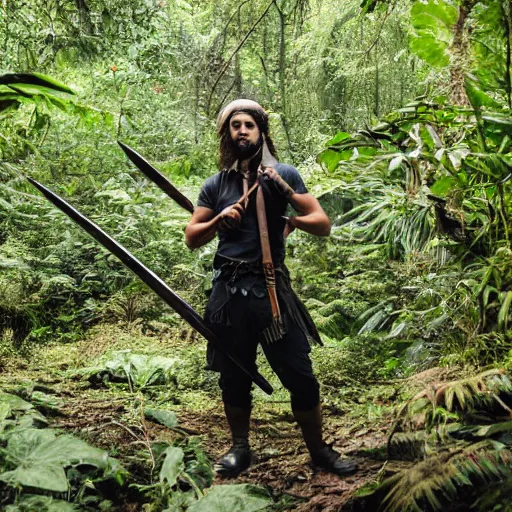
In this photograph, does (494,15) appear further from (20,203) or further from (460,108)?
(20,203)

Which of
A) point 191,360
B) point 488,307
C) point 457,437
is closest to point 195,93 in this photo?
point 191,360

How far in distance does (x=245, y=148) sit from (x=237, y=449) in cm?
145

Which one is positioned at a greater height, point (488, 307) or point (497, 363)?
point (488, 307)

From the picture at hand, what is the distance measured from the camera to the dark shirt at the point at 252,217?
9.37 ft

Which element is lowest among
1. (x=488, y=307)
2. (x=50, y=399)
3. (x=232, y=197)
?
(x=50, y=399)

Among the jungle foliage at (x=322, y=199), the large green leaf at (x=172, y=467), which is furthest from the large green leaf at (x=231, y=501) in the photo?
the large green leaf at (x=172, y=467)

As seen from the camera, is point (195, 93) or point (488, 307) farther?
point (195, 93)

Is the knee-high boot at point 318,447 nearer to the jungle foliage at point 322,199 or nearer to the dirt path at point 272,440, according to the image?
the dirt path at point 272,440

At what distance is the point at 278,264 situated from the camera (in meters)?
2.92

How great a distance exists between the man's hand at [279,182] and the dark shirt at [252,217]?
0.07m

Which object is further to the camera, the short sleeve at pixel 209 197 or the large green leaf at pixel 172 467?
the short sleeve at pixel 209 197

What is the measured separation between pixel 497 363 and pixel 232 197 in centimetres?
138

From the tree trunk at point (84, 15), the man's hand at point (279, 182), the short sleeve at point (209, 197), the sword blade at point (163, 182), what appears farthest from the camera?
the tree trunk at point (84, 15)

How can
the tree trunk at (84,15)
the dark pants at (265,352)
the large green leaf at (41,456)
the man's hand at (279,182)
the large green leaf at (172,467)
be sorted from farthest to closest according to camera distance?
1. the tree trunk at (84,15)
2. the dark pants at (265,352)
3. the man's hand at (279,182)
4. the large green leaf at (172,467)
5. the large green leaf at (41,456)
